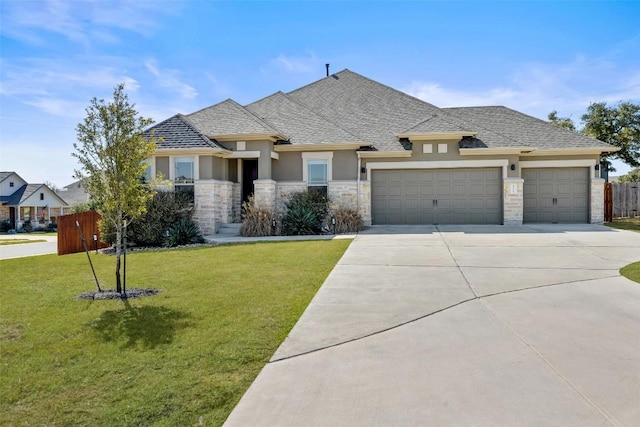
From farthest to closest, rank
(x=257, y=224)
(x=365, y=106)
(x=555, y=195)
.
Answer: (x=365, y=106)
(x=555, y=195)
(x=257, y=224)

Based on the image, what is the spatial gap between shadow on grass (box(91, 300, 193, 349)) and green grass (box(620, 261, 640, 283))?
7.43m

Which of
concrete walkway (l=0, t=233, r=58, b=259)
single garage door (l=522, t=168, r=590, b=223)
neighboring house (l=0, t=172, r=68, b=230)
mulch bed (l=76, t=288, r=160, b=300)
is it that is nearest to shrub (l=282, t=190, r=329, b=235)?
concrete walkway (l=0, t=233, r=58, b=259)

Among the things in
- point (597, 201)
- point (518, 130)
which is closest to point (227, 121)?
point (518, 130)

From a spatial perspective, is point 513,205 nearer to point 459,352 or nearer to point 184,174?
point 184,174

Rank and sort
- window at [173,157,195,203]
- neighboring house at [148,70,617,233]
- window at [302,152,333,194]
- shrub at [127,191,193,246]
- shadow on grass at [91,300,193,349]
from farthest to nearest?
window at [302,152,333,194] → neighboring house at [148,70,617,233] → window at [173,157,195,203] → shrub at [127,191,193,246] → shadow on grass at [91,300,193,349]

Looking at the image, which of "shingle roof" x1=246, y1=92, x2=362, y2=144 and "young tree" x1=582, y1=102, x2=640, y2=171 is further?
"young tree" x1=582, y1=102, x2=640, y2=171

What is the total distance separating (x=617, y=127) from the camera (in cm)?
2545

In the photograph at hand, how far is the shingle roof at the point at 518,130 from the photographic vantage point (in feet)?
57.8

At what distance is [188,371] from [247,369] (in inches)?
21.0

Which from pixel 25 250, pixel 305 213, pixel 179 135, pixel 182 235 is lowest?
pixel 25 250

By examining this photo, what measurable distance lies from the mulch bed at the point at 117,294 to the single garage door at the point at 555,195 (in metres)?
16.6

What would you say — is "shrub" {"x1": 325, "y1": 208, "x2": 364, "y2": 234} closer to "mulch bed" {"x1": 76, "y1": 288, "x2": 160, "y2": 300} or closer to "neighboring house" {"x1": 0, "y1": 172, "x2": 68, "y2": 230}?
"mulch bed" {"x1": 76, "y1": 288, "x2": 160, "y2": 300}

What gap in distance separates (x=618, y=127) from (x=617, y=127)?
0.05 m

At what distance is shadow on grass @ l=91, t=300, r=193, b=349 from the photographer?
464 cm
